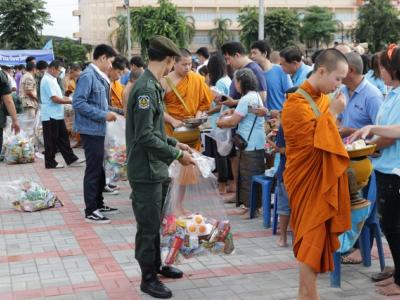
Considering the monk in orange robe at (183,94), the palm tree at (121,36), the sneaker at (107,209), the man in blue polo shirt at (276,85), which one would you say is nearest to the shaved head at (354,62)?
the monk in orange robe at (183,94)

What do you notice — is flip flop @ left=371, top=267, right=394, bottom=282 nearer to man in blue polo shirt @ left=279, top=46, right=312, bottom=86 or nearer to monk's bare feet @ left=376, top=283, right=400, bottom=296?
monk's bare feet @ left=376, top=283, right=400, bottom=296

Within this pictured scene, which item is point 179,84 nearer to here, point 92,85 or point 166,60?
point 92,85

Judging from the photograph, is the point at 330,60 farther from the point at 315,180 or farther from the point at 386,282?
the point at 386,282

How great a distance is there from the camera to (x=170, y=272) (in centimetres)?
456

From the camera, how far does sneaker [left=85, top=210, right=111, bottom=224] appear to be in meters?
6.31

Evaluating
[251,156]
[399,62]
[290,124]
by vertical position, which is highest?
[399,62]

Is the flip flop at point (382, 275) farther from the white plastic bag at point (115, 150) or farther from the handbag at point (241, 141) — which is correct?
the white plastic bag at point (115, 150)

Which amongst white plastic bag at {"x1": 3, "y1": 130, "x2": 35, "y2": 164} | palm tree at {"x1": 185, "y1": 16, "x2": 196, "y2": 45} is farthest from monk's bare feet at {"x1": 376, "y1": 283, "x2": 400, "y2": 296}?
palm tree at {"x1": 185, "y1": 16, "x2": 196, "y2": 45}

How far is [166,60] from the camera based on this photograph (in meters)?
4.20

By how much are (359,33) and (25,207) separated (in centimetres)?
5437

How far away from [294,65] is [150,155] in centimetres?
357

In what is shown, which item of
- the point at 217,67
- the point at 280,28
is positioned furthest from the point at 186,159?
the point at 280,28

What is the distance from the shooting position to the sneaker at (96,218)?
6312mm

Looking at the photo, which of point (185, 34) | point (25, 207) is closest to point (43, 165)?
point (25, 207)
